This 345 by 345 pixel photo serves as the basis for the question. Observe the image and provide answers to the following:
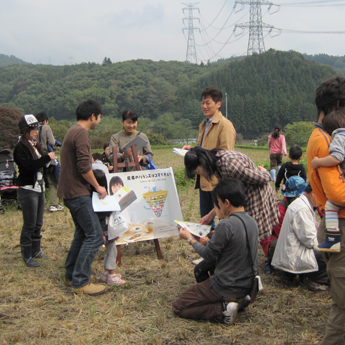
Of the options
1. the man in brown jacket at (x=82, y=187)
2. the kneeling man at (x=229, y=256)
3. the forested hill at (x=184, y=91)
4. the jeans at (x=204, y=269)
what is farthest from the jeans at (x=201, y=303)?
the forested hill at (x=184, y=91)

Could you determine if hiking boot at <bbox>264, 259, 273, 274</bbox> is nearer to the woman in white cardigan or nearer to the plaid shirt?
the woman in white cardigan

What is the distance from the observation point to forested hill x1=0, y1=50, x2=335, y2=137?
68812mm

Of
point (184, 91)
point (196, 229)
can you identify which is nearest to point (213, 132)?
Result: point (196, 229)

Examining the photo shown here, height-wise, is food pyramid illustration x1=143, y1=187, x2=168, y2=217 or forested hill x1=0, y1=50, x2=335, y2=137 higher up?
forested hill x1=0, y1=50, x2=335, y2=137

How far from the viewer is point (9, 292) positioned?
3.77 metres

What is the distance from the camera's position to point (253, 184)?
3.42 meters

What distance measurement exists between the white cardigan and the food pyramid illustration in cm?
168

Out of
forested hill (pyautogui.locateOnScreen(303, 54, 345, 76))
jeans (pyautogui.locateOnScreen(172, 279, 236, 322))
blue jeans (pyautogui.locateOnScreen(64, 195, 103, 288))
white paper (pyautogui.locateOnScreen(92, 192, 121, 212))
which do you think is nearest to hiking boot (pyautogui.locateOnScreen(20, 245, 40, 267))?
blue jeans (pyautogui.locateOnScreen(64, 195, 103, 288))

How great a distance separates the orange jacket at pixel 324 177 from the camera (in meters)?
2.06

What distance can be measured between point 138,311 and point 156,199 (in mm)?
1714

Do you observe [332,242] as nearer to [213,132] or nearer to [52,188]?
[213,132]

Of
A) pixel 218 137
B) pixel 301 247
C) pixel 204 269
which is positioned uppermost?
pixel 218 137

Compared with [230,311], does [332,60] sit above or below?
above

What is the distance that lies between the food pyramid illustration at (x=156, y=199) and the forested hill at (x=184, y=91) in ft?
209
